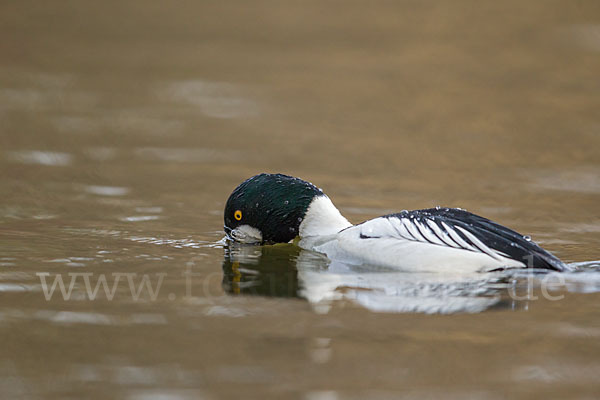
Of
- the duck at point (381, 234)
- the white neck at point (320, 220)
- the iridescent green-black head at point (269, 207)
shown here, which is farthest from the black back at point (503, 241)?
the iridescent green-black head at point (269, 207)

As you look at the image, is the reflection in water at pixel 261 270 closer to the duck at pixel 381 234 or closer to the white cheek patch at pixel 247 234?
the white cheek patch at pixel 247 234

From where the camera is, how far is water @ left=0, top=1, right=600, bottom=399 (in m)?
6.02

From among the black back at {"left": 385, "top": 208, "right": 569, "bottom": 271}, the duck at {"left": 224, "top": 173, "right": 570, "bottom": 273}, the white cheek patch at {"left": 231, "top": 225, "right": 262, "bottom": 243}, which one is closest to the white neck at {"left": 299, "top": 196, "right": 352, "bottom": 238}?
the duck at {"left": 224, "top": 173, "right": 570, "bottom": 273}

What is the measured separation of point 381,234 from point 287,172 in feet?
15.1

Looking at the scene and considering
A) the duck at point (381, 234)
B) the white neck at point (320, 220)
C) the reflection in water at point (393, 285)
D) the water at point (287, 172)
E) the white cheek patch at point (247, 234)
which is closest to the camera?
the water at point (287, 172)

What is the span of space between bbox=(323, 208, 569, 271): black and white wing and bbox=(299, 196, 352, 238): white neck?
2.48ft

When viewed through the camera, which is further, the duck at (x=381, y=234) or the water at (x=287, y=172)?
the duck at (x=381, y=234)

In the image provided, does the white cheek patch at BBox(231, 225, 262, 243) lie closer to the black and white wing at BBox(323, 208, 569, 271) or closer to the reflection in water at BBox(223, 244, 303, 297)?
the reflection in water at BBox(223, 244, 303, 297)

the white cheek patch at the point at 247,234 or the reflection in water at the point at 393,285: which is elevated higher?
the white cheek patch at the point at 247,234

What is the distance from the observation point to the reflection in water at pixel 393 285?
7270 millimetres

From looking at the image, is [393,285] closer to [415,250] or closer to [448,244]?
[415,250]

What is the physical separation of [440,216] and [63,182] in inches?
212

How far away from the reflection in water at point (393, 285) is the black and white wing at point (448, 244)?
0.10 metres

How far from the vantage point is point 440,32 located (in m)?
20.7
